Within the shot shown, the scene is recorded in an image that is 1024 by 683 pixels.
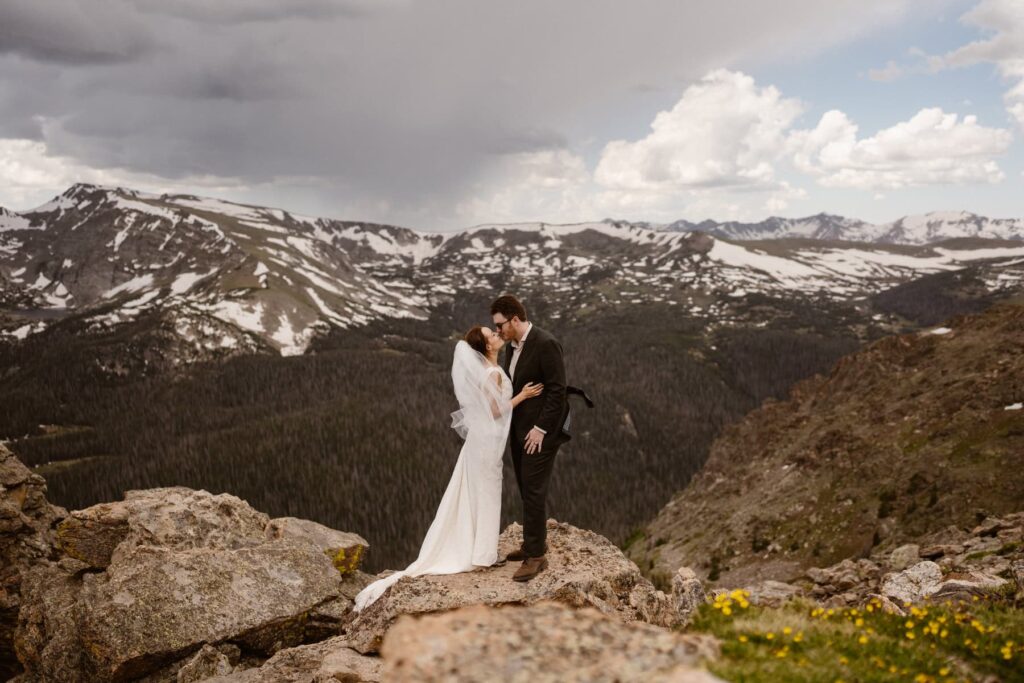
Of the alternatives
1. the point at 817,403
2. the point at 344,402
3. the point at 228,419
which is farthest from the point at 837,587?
the point at 228,419

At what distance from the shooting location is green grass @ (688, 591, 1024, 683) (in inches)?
253

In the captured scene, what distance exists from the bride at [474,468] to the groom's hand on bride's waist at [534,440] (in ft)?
2.38

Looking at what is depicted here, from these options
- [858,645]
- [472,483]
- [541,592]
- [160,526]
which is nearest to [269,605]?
[160,526]

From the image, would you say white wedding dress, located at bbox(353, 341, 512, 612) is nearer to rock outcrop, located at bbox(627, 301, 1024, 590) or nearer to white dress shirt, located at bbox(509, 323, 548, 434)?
white dress shirt, located at bbox(509, 323, 548, 434)

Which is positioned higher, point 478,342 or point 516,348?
point 478,342

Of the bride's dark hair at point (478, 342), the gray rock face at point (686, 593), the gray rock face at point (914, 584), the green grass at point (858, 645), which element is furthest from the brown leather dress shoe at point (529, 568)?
the gray rock face at point (914, 584)

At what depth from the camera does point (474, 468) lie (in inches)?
516

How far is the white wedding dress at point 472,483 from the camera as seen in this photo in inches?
496

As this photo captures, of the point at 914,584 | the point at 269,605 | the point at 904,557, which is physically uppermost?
the point at 269,605

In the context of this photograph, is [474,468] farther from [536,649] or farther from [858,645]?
[858,645]

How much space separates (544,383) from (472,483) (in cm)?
305

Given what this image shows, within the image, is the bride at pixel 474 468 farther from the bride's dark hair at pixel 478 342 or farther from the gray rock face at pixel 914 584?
the gray rock face at pixel 914 584

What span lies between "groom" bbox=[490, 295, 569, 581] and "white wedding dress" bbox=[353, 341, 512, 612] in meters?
0.41

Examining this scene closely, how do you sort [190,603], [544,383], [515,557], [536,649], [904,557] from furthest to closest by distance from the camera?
[904,557], [190,603], [515,557], [544,383], [536,649]
